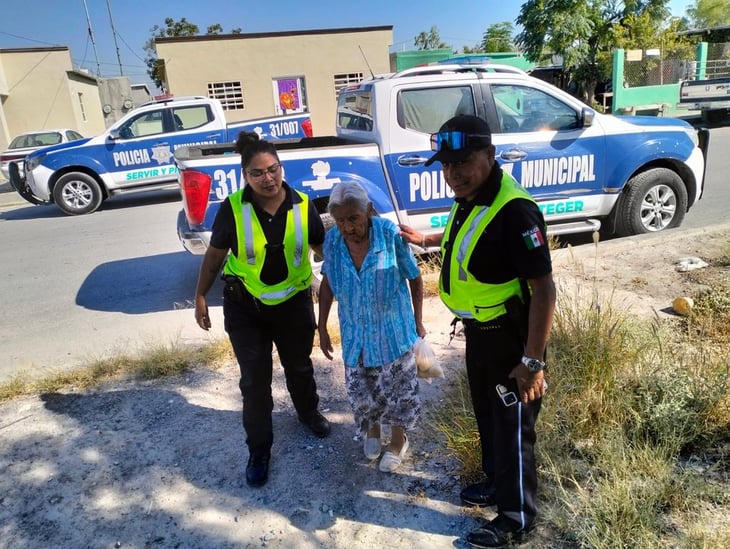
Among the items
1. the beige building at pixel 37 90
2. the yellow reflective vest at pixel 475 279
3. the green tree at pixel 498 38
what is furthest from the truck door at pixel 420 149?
the green tree at pixel 498 38

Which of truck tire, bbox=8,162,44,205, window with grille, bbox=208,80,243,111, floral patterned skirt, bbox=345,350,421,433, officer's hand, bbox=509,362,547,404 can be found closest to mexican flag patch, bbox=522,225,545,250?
officer's hand, bbox=509,362,547,404

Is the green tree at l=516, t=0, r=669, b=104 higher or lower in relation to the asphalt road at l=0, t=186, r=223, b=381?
higher

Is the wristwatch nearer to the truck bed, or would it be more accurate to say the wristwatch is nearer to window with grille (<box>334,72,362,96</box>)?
the truck bed

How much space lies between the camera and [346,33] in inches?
808

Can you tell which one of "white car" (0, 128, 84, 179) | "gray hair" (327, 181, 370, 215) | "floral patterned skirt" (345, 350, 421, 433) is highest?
"white car" (0, 128, 84, 179)

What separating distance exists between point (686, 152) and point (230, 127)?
8.46m

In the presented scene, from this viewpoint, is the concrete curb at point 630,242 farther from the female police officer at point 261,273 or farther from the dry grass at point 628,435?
the female police officer at point 261,273

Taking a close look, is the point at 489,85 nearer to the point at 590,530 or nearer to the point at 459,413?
the point at 459,413

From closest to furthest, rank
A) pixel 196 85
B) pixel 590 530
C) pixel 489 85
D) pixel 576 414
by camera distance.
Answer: pixel 590 530 < pixel 576 414 < pixel 489 85 < pixel 196 85

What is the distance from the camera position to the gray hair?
2.32 meters

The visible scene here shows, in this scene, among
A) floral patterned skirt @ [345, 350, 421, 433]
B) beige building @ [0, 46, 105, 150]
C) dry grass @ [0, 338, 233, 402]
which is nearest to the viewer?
floral patterned skirt @ [345, 350, 421, 433]

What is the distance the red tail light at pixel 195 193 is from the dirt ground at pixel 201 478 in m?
1.52

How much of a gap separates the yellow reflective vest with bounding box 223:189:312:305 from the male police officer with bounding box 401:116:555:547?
2.77 feet

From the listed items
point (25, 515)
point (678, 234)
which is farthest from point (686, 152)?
point (25, 515)
